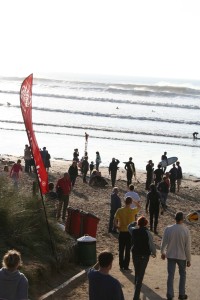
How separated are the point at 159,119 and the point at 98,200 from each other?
4292cm

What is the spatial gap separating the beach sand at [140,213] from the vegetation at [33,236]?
0.62 metres

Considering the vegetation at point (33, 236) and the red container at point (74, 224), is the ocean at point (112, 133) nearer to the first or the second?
the red container at point (74, 224)

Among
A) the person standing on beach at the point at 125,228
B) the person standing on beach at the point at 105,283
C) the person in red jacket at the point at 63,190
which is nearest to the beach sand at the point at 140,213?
the person standing on beach at the point at 125,228

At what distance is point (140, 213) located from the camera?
18.5 m

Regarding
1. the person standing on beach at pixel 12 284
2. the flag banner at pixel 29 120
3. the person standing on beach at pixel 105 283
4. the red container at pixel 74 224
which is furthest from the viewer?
the red container at pixel 74 224

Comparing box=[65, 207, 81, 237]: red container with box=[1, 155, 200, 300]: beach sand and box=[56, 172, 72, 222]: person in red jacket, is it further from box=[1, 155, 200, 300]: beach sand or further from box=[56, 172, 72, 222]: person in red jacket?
box=[56, 172, 72, 222]: person in red jacket

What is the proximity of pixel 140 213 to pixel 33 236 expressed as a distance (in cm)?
767

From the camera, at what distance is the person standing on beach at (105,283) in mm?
6652

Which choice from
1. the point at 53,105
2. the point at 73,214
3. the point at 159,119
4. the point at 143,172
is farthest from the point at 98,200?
the point at 53,105

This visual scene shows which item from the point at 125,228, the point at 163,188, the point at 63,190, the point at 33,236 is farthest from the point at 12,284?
the point at 163,188

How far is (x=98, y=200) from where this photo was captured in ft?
66.8

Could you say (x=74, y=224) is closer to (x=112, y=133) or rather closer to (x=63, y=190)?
(x=63, y=190)

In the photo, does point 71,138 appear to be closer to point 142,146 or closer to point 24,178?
point 142,146

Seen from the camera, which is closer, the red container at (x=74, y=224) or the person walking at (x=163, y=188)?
the red container at (x=74, y=224)
